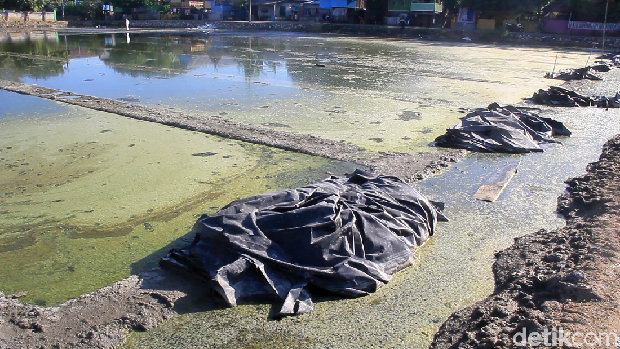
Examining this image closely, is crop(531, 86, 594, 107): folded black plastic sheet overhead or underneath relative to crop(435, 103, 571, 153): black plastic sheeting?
overhead

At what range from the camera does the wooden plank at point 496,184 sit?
4.62m

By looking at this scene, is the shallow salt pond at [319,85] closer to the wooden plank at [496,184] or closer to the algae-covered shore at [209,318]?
the wooden plank at [496,184]

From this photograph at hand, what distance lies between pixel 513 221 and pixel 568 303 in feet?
5.37

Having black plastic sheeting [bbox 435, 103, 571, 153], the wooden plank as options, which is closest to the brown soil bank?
the wooden plank

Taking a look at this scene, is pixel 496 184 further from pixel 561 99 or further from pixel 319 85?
pixel 319 85

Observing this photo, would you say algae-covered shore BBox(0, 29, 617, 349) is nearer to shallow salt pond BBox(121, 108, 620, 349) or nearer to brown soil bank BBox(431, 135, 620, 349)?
shallow salt pond BBox(121, 108, 620, 349)

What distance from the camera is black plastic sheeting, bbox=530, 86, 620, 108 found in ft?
30.6

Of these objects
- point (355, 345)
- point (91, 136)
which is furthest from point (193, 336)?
point (91, 136)

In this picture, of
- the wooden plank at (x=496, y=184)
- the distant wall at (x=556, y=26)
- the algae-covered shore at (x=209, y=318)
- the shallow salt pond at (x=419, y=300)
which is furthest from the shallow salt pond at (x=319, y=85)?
the distant wall at (x=556, y=26)

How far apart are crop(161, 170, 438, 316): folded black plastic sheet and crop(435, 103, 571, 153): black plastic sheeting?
3000mm

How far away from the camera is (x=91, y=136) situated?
630 cm

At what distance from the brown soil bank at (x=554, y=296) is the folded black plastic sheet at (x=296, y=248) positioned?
0.62 m

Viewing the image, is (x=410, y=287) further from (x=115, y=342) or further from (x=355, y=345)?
(x=115, y=342)

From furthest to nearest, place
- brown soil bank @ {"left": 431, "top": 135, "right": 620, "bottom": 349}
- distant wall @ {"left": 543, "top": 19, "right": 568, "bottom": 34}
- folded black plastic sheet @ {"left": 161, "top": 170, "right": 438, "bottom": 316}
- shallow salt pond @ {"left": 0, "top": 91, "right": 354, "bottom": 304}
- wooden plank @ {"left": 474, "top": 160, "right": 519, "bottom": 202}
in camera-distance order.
A: distant wall @ {"left": 543, "top": 19, "right": 568, "bottom": 34} < wooden plank @ {"left": 474, "top": 160, "right": 519, "bottom": 202} < shallow salt pond @ {"left": 0, "top": 91, "right": 354, "bottom": 304} < folded black plastic sheet @ {"left": 161, "top": 170, "right": 438, "bottom": 316} < brown soil bank @ {"left": 431, "top": 135, "right": 620, "bottom": 349}
